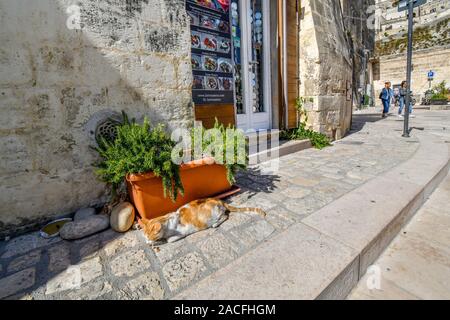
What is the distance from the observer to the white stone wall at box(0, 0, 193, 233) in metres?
1.89

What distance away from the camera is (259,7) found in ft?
14.8

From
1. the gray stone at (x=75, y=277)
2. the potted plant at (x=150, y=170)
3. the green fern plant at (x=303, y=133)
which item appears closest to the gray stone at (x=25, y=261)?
the gray stone at (x=75, y=277)

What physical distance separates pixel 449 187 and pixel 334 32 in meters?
4.32

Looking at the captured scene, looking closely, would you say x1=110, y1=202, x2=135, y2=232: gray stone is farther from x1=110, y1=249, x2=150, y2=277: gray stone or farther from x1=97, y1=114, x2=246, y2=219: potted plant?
x1=110, y1=249, x2=150, y2=277: gray stone

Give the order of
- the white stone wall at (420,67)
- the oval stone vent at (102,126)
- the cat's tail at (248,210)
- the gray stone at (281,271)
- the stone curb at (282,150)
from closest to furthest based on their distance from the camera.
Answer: the gray stone at (281,271), the cat's tail at (248,210), the oval stone vent at (102,126), the stone curb at (282,150), the white stone wall at (420,67)

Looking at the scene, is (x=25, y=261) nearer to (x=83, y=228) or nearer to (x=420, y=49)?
(x=83, y=228)

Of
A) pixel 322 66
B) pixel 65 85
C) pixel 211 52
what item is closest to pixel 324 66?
pixel 322 66

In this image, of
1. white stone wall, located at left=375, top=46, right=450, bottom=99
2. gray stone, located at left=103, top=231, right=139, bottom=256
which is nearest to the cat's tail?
gray stone, located at left=103, top=231, right=139, bottom=256

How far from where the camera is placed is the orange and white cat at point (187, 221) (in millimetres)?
1730

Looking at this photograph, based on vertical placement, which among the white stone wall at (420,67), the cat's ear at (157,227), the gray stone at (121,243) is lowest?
the gray stone at (121,243)

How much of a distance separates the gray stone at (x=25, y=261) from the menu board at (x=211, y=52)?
2.52 metres

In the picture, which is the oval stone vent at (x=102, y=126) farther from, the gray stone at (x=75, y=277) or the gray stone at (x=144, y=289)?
the gray stone at (x=144, y=289)

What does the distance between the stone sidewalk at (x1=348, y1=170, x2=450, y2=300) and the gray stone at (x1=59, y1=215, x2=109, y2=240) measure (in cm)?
190

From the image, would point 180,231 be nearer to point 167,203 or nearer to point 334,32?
point 167,203
